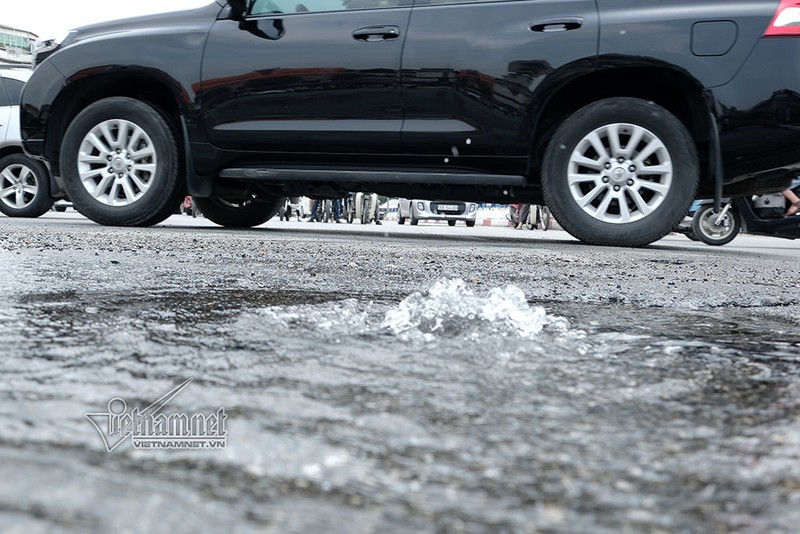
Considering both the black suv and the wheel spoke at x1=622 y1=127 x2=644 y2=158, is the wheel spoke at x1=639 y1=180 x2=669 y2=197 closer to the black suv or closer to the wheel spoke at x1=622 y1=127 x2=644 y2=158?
the black suv

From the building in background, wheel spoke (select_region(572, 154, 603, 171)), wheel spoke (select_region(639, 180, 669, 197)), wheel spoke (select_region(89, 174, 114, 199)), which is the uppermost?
the building in background

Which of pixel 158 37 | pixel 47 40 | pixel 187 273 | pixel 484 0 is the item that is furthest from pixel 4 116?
A: pixel 187 273

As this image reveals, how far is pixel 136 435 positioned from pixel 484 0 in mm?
3798

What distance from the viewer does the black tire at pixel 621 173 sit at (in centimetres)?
390

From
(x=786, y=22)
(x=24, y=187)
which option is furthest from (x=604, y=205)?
(x=24, y=187)

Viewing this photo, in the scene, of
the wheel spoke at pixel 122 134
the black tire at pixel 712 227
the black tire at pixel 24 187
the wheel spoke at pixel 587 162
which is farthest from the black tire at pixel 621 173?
the black tire at pixel 24 187

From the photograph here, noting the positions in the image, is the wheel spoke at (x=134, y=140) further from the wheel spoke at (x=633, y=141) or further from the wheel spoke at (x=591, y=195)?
the wheel spoke at (x=633, y=141)

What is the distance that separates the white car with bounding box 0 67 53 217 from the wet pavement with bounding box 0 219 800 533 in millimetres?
6211

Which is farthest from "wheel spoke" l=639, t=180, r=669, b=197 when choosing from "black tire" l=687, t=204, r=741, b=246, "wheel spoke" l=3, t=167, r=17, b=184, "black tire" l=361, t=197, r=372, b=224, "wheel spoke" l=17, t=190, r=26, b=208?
"black tire" l=361, t=197, r=372, b=224

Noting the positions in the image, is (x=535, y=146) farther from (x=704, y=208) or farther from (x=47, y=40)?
(x=704, y=208)

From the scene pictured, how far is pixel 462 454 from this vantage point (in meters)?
0.70

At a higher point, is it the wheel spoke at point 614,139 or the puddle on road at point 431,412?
the wheel spoke at point 614,139

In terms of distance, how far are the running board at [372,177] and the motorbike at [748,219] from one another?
3380 millimetres

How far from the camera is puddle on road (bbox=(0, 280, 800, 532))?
59 cm
